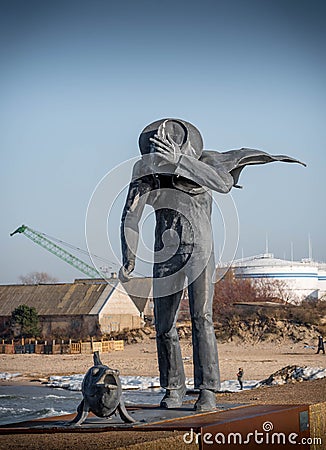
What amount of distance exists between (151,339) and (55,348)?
6.68 m

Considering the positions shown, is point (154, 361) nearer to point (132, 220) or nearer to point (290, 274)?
point (132, 220)

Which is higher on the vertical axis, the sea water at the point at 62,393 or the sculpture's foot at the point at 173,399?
the sculpture's foot at the point at 173,399

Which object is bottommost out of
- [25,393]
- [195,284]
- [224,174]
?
[25,393]

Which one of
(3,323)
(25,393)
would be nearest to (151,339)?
(3,323)

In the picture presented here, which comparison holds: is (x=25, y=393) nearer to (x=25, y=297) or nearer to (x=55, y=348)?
(x=55, y=348)

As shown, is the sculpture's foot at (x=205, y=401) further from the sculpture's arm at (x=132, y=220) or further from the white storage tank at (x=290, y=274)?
the white storage tank at (x=290, y=274)

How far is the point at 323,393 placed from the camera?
9.03 meters

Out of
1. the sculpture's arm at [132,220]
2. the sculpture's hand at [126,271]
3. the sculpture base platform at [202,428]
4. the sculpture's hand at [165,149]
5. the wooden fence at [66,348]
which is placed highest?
the sculpture's hand at [165,149]

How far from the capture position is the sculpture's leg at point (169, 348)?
750 cm

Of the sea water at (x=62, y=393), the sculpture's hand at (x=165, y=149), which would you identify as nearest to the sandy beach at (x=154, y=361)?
the sea water at (x=62, y=393)

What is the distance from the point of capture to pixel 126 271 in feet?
23.8

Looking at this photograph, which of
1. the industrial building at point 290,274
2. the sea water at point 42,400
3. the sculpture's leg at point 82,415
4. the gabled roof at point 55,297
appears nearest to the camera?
the sculpture's leg at point 82,415

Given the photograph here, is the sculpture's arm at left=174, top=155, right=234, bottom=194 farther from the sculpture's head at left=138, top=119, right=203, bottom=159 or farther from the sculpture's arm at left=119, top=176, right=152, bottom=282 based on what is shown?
the sculpture's arm at left=119, top=176, right=152, bottom=282

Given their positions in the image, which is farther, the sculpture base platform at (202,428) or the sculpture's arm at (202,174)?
the sculpture's arm at (202,174)
